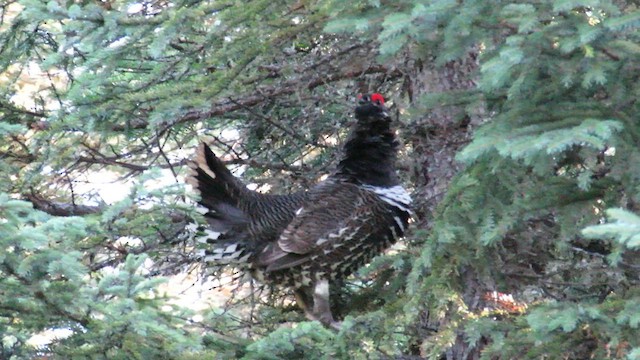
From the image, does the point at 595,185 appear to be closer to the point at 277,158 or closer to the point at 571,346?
the point at 571,346

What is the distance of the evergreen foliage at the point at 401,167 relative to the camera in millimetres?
4133

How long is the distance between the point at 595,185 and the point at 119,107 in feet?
10.0

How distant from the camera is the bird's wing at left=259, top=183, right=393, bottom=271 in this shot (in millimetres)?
6891

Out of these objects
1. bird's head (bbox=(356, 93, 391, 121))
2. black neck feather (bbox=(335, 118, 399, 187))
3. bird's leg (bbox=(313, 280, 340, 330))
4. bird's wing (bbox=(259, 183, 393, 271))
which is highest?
bird's head (bbox=(356, 93, 391, 121))

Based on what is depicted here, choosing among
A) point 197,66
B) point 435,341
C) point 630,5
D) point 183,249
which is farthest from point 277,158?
point 630,5

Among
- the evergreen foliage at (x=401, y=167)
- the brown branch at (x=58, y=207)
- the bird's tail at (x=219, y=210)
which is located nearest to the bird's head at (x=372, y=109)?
the evergreen foliage at (x=401, y=167)

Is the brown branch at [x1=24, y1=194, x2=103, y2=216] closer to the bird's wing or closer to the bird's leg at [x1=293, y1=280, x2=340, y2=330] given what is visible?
the bird's wing

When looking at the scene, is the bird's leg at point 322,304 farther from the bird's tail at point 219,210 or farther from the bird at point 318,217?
the bird's tail at point 219,210

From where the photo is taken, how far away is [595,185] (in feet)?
14.5

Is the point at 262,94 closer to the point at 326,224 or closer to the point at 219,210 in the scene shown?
the point at 219,210

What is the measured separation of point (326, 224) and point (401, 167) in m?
1.09

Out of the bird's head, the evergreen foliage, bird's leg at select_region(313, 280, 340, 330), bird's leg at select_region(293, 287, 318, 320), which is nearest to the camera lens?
the evergreen foliage

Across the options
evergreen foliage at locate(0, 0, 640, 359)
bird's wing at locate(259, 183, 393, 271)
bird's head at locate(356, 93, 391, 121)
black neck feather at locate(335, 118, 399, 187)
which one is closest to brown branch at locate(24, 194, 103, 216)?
evergreen foliage at locate(0, 0, 640, 359)

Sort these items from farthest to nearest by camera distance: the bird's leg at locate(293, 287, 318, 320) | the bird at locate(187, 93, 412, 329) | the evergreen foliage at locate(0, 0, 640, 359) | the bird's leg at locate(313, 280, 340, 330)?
the bird's leg at locate(293, 287, 318, 320) → the bird at locate(187, 93, 412, 329) → the bird's leg at locate(313, 280, 340, 330) → the evergreen foliage at locate(0, 0, 640, 359)
